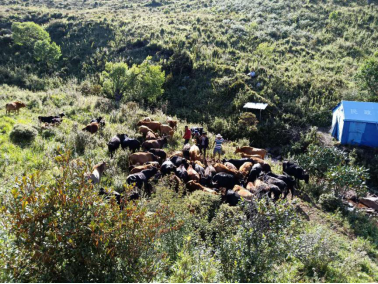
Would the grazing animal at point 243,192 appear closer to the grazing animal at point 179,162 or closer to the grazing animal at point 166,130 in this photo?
the grazing animal at point 179,162

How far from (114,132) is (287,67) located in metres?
22.6

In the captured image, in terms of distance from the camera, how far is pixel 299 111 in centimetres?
2198

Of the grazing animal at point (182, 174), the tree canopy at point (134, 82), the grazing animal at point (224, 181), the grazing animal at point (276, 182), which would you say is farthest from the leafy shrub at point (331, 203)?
the tree canopy at point (134, 82)

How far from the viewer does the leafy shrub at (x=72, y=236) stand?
405 cm

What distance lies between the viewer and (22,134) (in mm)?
11617

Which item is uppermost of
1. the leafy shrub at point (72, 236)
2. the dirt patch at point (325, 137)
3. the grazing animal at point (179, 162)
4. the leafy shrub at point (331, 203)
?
the leafy shrub at point (72, 236)

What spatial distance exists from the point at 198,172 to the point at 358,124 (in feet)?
40.6

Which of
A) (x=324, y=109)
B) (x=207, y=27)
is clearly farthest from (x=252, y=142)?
(x=207, y=27)

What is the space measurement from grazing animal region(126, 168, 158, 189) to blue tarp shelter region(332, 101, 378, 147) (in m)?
13.8

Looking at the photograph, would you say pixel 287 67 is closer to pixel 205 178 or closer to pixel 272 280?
pixel 205 178

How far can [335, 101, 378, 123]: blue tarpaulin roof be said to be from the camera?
16.8 m

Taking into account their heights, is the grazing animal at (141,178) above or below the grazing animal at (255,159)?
above

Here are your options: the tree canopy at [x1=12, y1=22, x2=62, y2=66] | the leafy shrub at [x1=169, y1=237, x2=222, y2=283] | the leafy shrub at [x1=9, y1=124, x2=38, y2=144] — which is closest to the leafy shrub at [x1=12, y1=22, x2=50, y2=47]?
the tree canopy at [x1=12, y1=22, x2=62, y2=66]

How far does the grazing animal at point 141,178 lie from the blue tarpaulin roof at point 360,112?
13.8 metres
